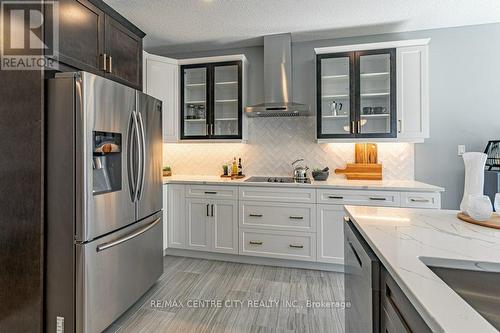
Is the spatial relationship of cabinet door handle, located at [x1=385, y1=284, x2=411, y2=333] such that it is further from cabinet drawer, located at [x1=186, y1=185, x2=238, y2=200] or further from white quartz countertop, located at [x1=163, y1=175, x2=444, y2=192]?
cabinet drawer, located at [x1=186, y1=185, x2=238, y2=200]

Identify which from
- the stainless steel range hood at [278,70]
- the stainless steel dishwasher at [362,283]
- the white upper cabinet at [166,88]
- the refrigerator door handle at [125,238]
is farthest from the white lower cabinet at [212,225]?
the stainless steel dishwasher at [362,283]

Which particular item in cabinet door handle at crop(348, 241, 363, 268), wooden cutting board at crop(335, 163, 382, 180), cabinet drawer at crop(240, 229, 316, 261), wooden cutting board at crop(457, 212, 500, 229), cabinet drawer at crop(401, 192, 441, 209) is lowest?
cabinet drawer at crop(240, 229, 316, 261)

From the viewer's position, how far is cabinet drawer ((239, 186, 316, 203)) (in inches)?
109

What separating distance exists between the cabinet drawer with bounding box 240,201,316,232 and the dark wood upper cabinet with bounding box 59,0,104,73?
195cm

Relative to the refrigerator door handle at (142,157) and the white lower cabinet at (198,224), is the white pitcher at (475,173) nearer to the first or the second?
the refrigerator door handle at (142,157)

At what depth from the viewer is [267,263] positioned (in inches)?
116

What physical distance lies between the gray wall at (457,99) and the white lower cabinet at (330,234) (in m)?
1.24

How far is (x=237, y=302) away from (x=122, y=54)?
8.19 ft

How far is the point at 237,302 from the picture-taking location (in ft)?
7.26

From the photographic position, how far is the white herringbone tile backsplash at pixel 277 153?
3137 millimetres

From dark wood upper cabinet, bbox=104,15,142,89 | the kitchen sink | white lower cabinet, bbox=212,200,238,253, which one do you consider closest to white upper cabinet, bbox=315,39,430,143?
white lower cabinet, bbox=212,200,238,253

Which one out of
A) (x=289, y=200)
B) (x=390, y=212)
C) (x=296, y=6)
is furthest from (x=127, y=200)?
(x=296, y=6)

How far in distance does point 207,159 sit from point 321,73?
185 cm

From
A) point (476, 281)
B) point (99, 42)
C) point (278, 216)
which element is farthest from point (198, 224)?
point (476, 281)
